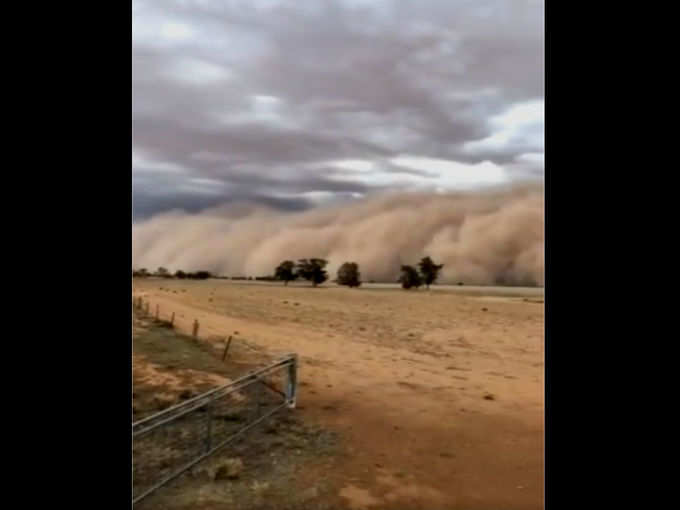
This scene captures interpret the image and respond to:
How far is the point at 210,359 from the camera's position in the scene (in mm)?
7008

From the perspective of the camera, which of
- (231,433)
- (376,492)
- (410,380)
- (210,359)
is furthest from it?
(210,359)

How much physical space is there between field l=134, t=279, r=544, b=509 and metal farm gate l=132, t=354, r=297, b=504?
41 centimetres

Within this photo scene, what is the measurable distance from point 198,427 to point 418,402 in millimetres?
2328

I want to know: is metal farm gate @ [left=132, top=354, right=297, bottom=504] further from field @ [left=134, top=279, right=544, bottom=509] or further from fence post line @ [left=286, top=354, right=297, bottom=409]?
field @ [left=134, top=279, right=544, bottom=509]

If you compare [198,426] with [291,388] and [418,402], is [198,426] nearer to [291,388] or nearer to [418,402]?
[291,388]

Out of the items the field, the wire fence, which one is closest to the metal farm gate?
the wire fence

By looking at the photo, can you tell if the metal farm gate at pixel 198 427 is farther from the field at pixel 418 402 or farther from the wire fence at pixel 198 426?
the field at pixel 418 402

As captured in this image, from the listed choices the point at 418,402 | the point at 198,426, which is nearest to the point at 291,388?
the point at 198,426
